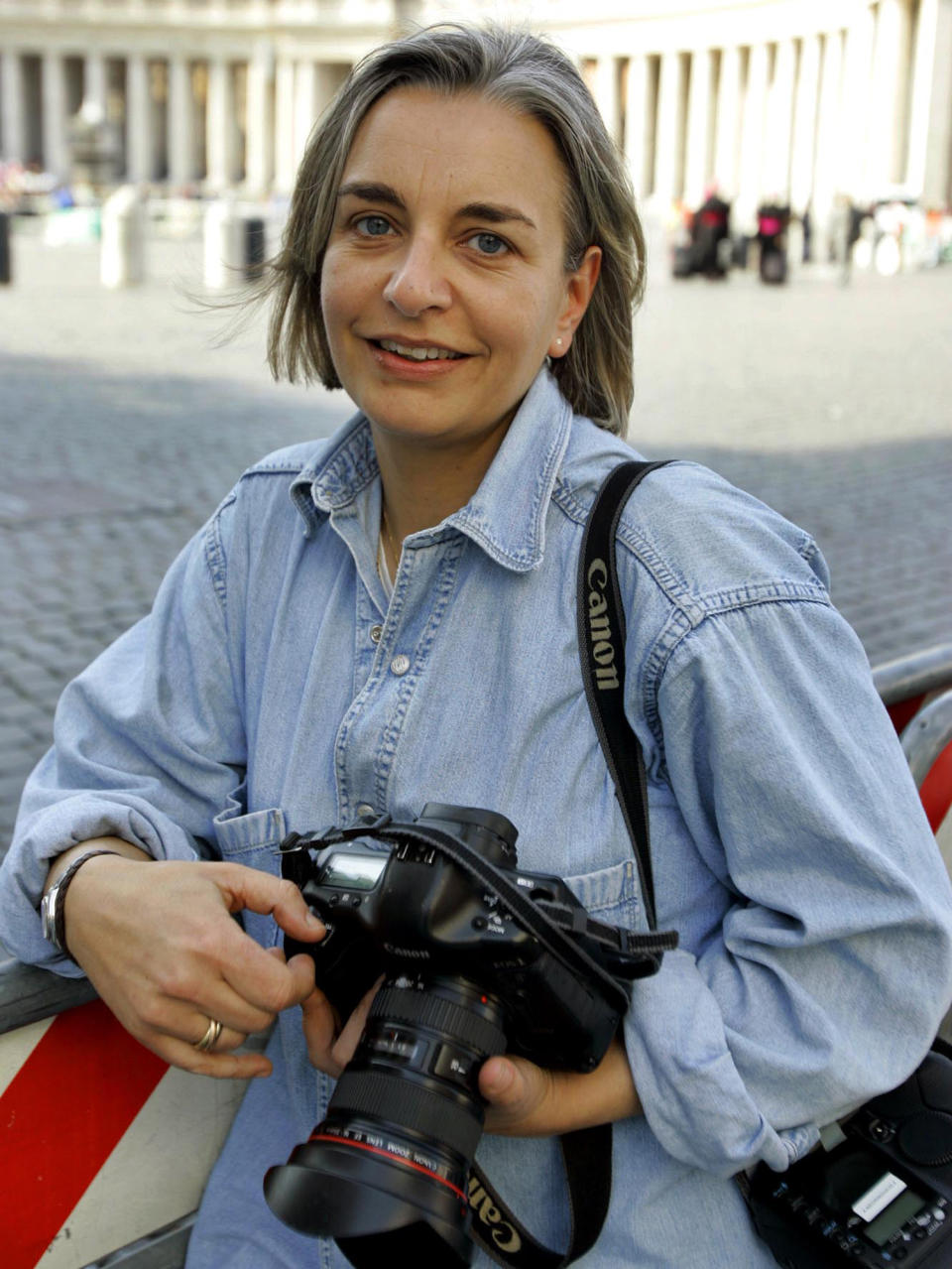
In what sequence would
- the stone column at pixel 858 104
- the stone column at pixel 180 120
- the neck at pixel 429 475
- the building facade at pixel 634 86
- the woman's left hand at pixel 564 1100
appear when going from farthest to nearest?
the stone column at pixel 180 120
the stone column at pixel 858 104
the building facade at pixel 634 86
the neck at pixel 429 475
the woman's left hand at pixel 564 1100

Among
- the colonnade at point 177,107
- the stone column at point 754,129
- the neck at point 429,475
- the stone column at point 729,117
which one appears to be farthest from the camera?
the colonnade at point 177,107

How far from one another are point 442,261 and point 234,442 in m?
7.73

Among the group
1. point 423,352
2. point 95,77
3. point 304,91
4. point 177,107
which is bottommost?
point 423,352

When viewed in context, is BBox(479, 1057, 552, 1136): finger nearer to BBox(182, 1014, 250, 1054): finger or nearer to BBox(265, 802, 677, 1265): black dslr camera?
BBox(265, 802, 677, 1265): black dslr camera

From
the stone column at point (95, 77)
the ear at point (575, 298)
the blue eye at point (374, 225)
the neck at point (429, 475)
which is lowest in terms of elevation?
the neck at point (429, 475)

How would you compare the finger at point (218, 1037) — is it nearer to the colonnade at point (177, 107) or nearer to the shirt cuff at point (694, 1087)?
the shirt cuff at point (694, 1087)

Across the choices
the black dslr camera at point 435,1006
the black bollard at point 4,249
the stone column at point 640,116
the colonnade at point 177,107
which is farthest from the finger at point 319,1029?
the colonnade at point 177,107

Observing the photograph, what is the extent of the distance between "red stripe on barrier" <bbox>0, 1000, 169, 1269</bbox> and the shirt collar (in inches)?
26.6

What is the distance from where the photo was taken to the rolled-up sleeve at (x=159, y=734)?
1.66m

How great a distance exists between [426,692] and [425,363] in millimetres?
371

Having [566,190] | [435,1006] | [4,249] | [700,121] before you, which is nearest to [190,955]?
[435,1006]

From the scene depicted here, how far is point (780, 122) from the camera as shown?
50.7 metres

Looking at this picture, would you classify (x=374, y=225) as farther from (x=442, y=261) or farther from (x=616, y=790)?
(x=616, y=790)

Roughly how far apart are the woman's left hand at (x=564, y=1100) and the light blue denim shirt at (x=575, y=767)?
0.09 ft
